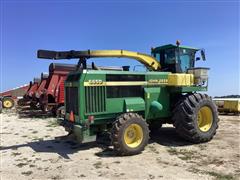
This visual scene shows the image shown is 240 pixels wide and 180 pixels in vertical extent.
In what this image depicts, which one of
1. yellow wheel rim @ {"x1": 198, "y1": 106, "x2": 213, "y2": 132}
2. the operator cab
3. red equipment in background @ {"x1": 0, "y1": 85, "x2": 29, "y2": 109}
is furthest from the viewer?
red equipment in background @ {"x1": 0, "y1": 85, "x2": 29, "y2": 109}

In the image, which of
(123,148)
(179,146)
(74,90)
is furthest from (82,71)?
(179,146)

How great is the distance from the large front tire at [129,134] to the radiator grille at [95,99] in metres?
0.68

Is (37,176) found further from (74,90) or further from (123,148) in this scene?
(74,90)

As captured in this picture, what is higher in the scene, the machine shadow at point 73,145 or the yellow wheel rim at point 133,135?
the yellow wheel rim at point 133,135

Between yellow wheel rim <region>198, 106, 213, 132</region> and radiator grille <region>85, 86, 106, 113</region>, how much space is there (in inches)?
129

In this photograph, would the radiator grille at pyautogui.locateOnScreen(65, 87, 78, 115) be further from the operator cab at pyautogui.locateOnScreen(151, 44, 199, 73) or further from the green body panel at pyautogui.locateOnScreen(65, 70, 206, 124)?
the operator cab at pyautogui.locateOnScreen(151, 44, 199, 73)

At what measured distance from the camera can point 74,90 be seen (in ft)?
27.8

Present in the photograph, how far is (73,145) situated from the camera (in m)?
8.98

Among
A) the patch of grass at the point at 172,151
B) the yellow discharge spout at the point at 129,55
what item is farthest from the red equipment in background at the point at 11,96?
the patch of grass at the point at 172,151

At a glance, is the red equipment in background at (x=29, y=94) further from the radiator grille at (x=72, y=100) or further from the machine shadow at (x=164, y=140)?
the machine shadow at (x=164, y=140)

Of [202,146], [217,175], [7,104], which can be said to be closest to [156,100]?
[202,146]

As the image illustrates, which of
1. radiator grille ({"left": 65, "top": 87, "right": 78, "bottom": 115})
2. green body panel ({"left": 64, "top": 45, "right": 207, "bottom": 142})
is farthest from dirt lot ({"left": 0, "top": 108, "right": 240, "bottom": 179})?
radiator grille ({"left": 65, "top": 87, "right": 78, "bottom": 115})

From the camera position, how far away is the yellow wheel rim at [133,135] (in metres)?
7.89

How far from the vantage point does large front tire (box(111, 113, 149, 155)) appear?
299 inches
